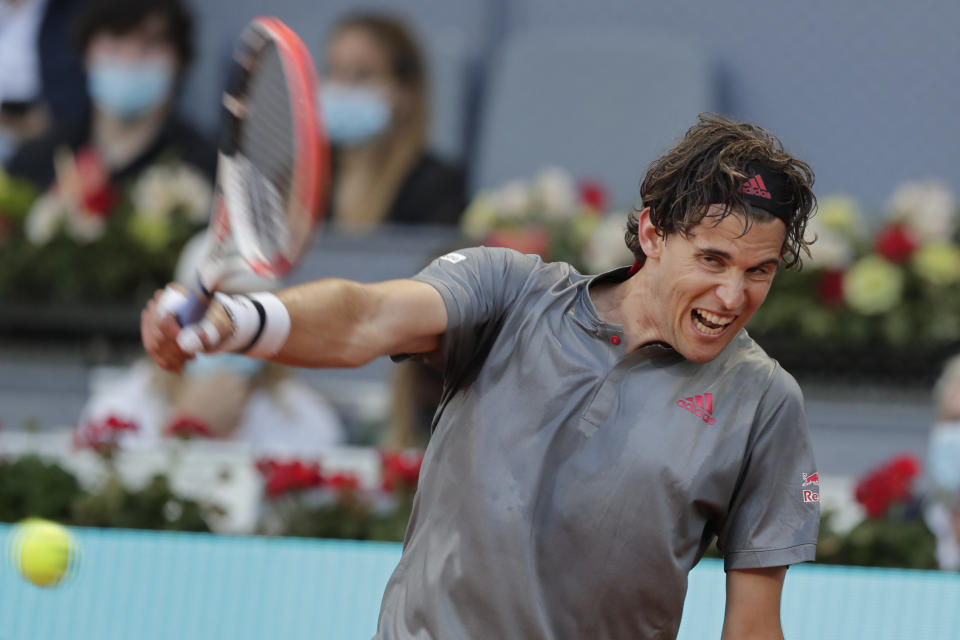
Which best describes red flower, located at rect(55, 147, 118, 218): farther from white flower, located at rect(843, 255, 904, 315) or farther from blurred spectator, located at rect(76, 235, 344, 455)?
white flower, located at rect(843, 255, 904, 315)

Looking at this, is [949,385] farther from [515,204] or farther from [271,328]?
[271,328]

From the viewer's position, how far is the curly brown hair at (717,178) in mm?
2115

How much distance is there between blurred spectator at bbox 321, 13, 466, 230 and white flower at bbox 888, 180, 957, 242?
6.74ft

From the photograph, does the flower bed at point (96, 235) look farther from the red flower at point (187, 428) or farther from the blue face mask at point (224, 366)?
the red flower at point (187, 428)

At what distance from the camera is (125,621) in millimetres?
3623

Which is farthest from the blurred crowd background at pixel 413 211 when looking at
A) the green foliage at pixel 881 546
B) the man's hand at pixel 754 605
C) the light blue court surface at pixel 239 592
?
the man's hand at pixel 754 605

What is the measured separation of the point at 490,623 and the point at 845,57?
544 centimetres

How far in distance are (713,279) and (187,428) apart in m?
2.64

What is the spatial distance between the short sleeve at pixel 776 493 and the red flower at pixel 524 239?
2.77m

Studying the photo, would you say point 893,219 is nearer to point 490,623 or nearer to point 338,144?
point 338,144

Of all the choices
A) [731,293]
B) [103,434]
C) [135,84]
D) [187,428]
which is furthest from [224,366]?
[731,293]

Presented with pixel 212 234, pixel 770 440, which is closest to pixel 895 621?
pixel 770 440

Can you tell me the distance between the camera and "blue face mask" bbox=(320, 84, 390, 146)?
616 cm

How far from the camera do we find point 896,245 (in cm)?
500
